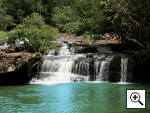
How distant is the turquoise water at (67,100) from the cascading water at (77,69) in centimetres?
412

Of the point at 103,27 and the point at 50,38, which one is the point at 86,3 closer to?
the point at 103,27

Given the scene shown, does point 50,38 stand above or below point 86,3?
below

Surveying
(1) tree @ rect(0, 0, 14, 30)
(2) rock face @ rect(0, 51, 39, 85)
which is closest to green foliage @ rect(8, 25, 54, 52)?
(2) rock face @ rect(0, 51, 39, 85)

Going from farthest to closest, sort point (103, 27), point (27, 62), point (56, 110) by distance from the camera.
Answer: point (103, 27) < point (27, 62) < point (56, 110)

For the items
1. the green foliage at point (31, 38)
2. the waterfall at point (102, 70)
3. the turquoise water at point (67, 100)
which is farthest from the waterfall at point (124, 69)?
the green foliage at point (31, 38)

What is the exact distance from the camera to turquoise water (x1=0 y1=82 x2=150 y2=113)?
572 inches

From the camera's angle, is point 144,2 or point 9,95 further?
point 9,95

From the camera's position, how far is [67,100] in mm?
17078

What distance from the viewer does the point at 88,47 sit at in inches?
1245

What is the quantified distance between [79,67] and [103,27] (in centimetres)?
435

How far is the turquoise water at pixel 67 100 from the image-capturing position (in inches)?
572

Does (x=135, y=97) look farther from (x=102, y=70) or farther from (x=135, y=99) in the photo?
(x=102, y=70)

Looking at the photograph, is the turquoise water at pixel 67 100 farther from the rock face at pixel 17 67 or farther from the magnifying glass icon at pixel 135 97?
the magnifying glass icon at pixel 135 97

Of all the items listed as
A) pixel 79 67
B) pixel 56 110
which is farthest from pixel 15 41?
pixel 56 110
